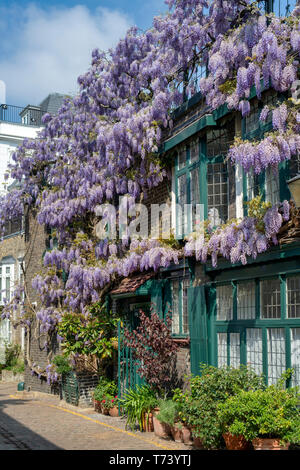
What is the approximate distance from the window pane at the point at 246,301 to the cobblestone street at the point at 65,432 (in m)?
2.42

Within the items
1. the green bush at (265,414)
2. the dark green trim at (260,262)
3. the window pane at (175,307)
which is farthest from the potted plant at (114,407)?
the green bush at (265,414)

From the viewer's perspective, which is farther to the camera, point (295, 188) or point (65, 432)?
point (65, 432)

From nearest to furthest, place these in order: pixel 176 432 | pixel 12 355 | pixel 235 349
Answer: pixel 176 432 < pixel 235 349 < pixel 12 355

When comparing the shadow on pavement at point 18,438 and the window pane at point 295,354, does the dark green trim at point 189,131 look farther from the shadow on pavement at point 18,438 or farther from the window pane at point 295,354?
the shadow on pavement at point 18,438

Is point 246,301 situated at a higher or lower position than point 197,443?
higher

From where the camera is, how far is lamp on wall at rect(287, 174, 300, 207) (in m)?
8.66

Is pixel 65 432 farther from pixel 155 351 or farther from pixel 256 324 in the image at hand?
pixel 256 324

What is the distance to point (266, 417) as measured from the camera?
8320 mm

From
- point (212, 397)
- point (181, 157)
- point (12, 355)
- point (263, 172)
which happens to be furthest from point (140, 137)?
point (12, 355)

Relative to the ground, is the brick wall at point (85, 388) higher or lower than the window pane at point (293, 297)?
lower

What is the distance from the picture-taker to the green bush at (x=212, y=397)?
923cm

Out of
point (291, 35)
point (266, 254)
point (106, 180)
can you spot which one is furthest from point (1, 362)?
point (291, 35)

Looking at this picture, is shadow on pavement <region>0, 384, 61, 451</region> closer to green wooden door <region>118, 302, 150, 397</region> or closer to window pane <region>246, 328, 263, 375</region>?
green wooden door <region>118, 302, 150, 397</region>

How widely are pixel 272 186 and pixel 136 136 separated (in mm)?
4868
